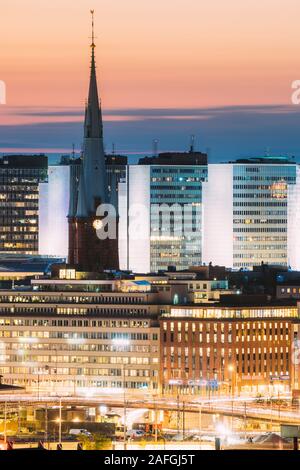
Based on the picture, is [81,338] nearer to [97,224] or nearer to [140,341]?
[140,341]

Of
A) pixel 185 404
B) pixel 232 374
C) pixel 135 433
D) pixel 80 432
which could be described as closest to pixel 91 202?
pixel 232 374

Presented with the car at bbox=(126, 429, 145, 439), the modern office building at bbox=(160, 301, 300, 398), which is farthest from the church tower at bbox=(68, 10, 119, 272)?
the car at bbox=(126, 429, 145, 439)

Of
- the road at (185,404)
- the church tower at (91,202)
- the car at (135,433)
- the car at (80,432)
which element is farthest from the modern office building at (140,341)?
the car at (80,432)

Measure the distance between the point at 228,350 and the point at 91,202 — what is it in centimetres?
2194

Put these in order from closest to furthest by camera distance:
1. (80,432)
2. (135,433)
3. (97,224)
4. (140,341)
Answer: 1. (80,432)
2. (135,433)
3. (140,341)
4. (97,224)

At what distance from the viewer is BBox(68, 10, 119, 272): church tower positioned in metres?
176

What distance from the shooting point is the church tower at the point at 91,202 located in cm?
17575

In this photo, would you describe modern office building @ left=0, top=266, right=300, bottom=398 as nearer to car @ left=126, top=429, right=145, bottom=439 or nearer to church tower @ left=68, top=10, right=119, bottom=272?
church tower @ left=68, top=10, right=119, bottom=272

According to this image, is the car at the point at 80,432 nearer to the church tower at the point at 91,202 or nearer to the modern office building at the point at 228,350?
the modern office building at the point at 228,350

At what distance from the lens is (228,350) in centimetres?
15875

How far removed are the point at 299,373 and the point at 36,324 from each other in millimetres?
15901

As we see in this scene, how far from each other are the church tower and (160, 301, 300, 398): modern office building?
15.3 metres

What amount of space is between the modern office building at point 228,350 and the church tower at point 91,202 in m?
15.3

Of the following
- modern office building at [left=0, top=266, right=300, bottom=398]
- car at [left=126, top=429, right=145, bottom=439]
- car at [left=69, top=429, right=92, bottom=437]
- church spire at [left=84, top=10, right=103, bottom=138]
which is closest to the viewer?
→ car at [left=69, top=429, right=92, bottom=437]
